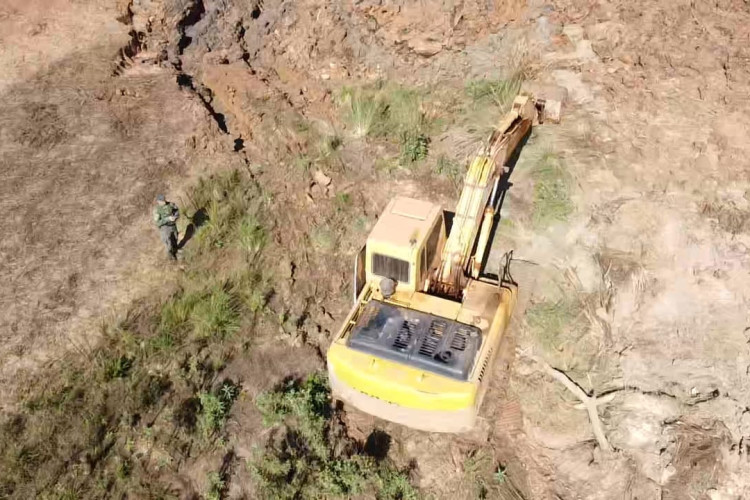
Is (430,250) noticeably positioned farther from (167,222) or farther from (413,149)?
(167,222)

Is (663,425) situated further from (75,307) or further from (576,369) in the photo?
(75,307)

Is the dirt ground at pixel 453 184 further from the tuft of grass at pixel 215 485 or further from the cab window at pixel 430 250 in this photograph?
the cab window at pixel 430 250

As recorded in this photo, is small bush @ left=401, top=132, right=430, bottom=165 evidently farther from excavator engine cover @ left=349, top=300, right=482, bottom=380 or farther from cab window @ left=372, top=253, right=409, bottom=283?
excavator engine cover @ left=349, top=300, right=482, bottom=380

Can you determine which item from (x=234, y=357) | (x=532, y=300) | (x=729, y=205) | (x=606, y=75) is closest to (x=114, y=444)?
(x=234, y=357)

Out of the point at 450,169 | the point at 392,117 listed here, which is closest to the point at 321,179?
the point at 392,117

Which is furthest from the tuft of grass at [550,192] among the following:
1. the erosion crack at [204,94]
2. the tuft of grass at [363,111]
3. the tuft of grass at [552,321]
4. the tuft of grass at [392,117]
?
the erosion crack at [204,94]
